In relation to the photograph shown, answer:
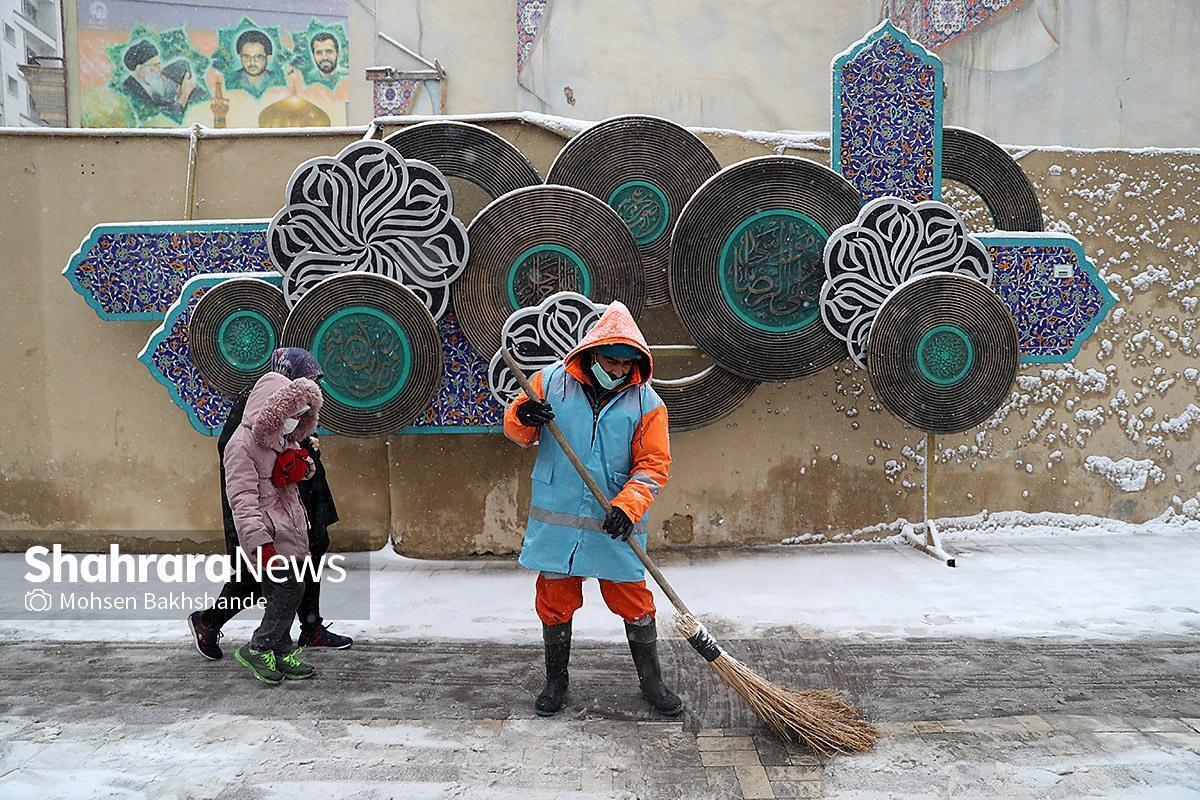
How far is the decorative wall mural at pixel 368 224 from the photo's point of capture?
4.61 metres

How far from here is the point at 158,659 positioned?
394 cm

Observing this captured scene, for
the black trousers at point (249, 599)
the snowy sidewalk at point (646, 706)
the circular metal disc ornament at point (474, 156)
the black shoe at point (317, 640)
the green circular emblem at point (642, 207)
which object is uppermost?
the circular metal disc ornament at point (474, 156)

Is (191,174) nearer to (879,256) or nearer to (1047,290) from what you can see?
(879,256)

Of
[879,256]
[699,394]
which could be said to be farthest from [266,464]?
[879,256]

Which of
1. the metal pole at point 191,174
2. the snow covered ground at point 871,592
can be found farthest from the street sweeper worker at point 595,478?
the metal pole at point 191,174

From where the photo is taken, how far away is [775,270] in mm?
4809

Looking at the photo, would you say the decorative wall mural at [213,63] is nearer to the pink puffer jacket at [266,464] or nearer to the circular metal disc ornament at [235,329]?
the circular metal disc ornament at [235,329]

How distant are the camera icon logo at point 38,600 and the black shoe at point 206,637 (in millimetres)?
1226

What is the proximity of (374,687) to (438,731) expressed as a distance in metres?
0.50

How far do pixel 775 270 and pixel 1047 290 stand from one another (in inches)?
59.3

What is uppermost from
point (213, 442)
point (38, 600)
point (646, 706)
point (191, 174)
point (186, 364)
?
point (191, 174)

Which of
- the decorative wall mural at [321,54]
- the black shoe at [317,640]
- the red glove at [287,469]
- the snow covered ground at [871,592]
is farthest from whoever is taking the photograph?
the decorative wall mural at [321,54]

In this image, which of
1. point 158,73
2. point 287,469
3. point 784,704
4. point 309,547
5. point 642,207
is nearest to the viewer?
point 784,704

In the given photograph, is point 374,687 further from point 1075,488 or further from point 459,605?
point 1075,488
